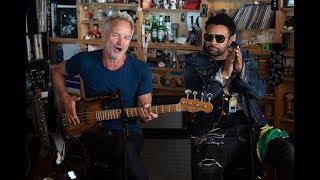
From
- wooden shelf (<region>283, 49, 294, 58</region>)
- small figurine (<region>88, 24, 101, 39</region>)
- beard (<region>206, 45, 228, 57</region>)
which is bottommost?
wooden shelf (<region>283, 49, 294, 58</region>)

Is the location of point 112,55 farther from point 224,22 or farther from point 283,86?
point 283,86

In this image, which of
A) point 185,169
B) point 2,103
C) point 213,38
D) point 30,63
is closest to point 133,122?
point 185,169

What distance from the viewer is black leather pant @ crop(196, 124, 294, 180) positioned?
2.06m

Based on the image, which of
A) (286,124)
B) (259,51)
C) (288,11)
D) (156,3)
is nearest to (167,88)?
(156,3)

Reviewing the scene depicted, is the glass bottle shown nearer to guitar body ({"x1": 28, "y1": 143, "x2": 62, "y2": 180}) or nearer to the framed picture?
the framed picture

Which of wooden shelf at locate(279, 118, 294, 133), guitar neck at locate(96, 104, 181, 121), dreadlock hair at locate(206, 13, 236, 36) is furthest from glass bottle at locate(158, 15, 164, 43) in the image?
guitar neck at locate(96, 104, 181, 121)

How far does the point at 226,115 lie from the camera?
2115 mm

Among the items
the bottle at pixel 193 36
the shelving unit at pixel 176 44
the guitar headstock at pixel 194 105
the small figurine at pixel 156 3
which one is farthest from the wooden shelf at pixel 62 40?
the guitar headstock at pixel 194 105

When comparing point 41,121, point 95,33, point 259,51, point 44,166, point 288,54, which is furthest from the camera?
point 95,33

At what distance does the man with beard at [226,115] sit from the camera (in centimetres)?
205

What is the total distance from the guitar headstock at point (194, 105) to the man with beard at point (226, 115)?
0.13ft

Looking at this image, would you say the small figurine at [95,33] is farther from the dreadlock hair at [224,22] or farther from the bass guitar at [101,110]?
the dreadlock hair at [224,22]

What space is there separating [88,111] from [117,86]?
0.54 ft

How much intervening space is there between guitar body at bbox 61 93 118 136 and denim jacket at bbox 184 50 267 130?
362 mm
